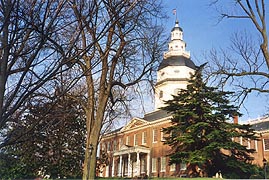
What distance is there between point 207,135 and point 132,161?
16761 mm

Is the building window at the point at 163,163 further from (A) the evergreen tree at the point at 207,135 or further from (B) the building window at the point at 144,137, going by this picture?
(A) the evergreen tree at the point at 207,135

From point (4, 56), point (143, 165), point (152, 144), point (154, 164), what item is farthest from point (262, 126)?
point (4, 56)

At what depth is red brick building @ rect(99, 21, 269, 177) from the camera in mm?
38031

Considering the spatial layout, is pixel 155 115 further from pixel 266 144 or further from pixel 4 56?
pixel 4 56

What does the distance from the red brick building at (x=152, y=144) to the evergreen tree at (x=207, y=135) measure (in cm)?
580

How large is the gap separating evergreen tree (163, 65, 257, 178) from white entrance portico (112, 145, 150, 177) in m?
10.7

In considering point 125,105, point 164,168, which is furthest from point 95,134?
point 164,168

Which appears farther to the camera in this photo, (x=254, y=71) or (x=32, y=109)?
(x=254, y=71)

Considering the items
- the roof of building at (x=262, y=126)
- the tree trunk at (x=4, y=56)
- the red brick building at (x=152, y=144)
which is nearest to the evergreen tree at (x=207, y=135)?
the red brick building at (x=152, y=144)

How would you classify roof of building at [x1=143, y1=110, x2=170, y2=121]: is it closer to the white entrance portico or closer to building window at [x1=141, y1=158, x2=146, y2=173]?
the white entrance portico

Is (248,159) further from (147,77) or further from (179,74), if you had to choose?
(179,74)

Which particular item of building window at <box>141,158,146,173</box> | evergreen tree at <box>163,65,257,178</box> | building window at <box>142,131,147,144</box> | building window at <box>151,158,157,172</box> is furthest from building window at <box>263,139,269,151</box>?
building window at <box>141,158,146,173</box>

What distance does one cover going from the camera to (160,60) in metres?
14.4

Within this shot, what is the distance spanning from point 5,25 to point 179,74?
45.3 meters
